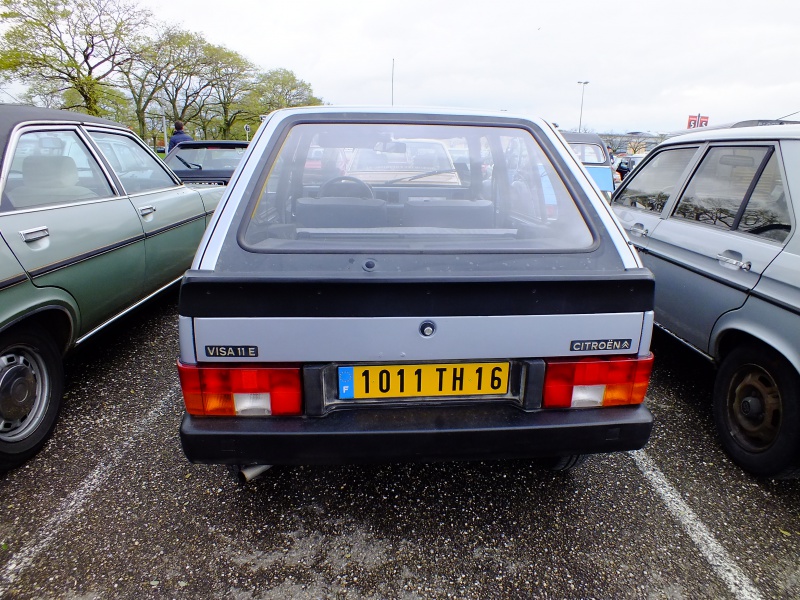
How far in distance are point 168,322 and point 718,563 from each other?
4018mm

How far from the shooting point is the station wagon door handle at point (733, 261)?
2.51 meters

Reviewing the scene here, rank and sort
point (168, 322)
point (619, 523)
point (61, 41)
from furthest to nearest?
point (61, 41) < point (168, 322) < point (619, 523)

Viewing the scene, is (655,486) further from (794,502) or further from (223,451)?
(223,451)

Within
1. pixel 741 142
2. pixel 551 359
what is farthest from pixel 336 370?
pixel 741 142

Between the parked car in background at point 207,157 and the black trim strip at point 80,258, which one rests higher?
the parked car in background at point 207,157

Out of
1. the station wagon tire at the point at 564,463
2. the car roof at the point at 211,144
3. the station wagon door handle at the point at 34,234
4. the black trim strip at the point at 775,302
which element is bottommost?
the station wagon tire at the point at 564,463

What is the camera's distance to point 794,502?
2277 millimetres

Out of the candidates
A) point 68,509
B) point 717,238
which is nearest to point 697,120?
point 717,238

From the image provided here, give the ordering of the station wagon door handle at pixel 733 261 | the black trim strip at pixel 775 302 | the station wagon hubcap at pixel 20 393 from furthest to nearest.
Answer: the station wagon door handle at pixel 733 261
the station wagon hubcap at pixel 20 393
the black trim strip at pixel 775 302

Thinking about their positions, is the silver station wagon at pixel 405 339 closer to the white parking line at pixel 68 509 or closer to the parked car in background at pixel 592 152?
the white parking line at pixel 68 509

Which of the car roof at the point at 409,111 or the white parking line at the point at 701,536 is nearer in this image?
the white parking line at the point at 701,536

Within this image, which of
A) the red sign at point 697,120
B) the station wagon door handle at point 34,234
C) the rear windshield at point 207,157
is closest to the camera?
the station wagon door handle at point 34,234

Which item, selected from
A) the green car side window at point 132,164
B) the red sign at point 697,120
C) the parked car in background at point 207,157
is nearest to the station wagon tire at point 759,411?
the green car side window at point 132,164

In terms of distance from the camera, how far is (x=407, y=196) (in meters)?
2.41
